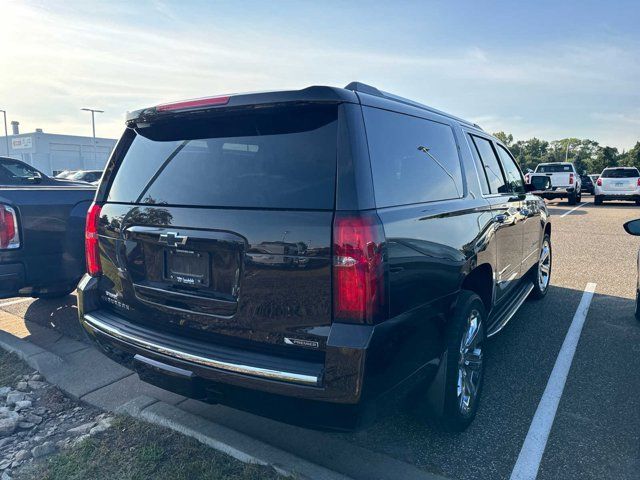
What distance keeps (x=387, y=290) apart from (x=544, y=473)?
1.47 m

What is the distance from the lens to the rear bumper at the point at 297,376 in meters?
2.09

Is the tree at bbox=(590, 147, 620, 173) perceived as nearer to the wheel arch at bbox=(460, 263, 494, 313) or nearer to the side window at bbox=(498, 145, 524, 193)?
the side window at bbox=(498, 145, 524, 193)

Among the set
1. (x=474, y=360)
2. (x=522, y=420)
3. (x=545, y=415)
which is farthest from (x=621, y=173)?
(x=474, y=360)

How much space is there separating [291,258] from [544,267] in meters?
4.98

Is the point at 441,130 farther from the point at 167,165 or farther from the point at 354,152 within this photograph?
the point at 167,165

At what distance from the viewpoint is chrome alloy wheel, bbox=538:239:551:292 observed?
5.94 metres

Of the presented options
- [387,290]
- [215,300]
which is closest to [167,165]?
[215,300]

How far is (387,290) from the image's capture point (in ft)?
7.21

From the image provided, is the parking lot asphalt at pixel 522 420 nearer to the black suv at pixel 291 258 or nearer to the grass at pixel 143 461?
the black suv at pixel 291 258

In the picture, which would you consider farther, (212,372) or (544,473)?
(544,473)

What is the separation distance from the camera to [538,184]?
5.50 meters

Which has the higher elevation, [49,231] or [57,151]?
[57,151]

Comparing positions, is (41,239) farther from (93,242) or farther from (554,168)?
(554,168)

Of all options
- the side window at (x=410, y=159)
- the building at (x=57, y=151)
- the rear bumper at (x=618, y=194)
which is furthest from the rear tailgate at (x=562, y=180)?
the building at (x=57, y=151)
